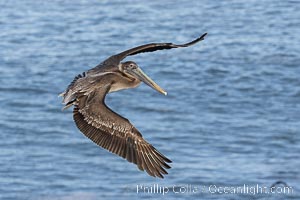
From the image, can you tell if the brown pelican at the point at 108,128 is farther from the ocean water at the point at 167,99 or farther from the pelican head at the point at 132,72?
the ocean water at the point at 167,99

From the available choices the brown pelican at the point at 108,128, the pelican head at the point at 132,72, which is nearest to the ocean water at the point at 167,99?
the pelican head at the point at 132,72

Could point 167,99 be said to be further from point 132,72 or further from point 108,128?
point 108,128

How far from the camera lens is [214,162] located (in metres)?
17.0

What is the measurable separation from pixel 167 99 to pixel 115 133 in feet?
36.2

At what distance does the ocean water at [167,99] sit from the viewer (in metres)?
16.3

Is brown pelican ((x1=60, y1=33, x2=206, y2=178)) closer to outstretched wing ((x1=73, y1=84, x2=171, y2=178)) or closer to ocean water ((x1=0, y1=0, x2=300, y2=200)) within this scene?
outstretched wing ((x1=73, y1=84, x2=171, y2=178))

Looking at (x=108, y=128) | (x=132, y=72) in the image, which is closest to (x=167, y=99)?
(x=132, y=72)

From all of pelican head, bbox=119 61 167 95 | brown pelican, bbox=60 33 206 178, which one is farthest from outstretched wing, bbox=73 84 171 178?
pelican head, bbox=119 61 167 95

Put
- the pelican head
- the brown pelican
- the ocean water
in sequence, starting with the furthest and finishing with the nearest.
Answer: the ocean water, the pelican head, the brown pelican

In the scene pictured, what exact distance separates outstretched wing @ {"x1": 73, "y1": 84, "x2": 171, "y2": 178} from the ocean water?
21.1 feet

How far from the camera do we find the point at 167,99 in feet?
66.2

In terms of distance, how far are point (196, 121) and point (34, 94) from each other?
355 centimetres

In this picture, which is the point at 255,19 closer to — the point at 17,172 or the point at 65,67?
the point at 65,67

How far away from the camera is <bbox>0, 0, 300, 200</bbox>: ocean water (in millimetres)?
16297
